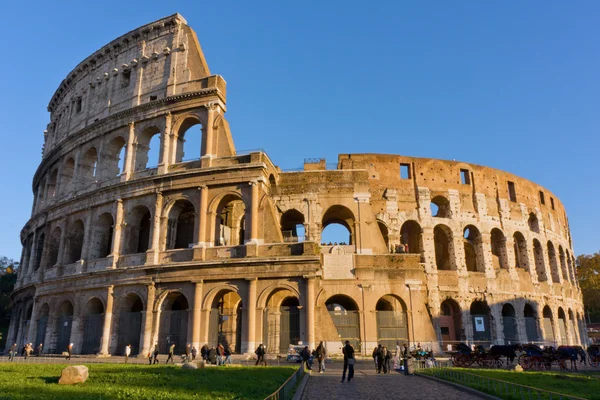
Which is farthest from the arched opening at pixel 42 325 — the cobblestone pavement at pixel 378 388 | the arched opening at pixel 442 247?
the arched opening at pixel 442 247

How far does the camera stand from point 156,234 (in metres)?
23.9

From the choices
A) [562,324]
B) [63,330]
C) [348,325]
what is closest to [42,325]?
[63,330]

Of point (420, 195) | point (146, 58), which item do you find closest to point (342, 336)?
point (420, 195)

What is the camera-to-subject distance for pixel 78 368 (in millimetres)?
9969

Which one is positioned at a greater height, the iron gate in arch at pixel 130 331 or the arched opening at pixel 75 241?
the arched opening at pixel 75 241

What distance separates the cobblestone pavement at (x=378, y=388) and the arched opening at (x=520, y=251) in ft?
65.8

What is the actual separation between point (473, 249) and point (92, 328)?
24.2 meters

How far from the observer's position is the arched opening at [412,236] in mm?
28484

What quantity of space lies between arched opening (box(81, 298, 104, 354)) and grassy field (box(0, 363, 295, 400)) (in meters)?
12.3

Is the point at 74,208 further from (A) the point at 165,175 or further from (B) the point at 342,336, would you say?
(B) the point at 342,336

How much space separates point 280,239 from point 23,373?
1292 centimetres

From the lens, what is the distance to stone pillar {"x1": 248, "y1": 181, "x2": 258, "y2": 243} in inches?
878

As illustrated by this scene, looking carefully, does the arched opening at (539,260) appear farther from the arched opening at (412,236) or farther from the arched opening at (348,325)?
the arched opening at (348,325)

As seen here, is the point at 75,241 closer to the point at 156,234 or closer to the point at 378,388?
the point at 156,234
